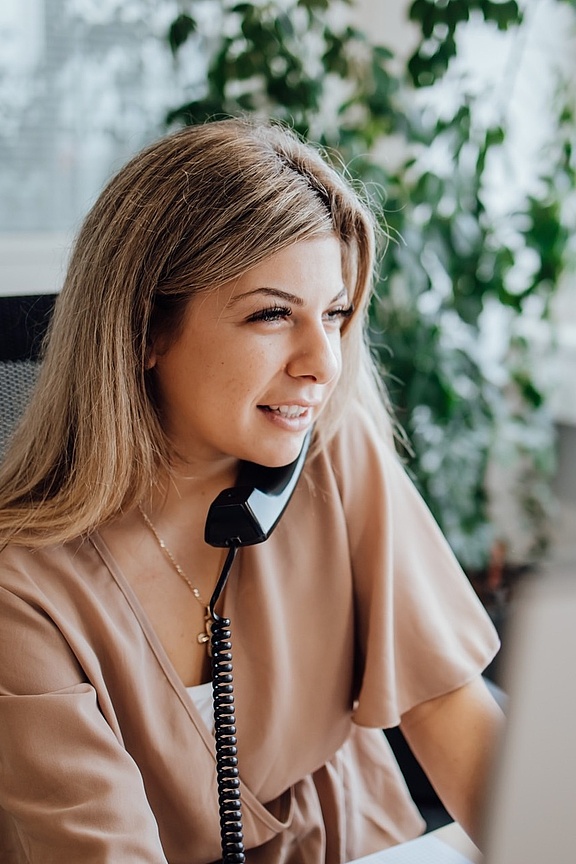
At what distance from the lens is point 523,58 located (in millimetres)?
2426

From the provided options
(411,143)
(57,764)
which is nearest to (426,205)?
(411,143)

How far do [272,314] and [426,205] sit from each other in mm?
981

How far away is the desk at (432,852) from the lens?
91 cm

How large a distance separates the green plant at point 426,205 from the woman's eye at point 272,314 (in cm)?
82

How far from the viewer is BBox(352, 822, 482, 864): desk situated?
906 mm

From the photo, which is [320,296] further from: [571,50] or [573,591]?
[571,50]

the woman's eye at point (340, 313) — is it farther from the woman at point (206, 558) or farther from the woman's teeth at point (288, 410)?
the woman's teeth at point (288, 410)

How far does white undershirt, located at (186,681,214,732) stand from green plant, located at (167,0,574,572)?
2.95 ft

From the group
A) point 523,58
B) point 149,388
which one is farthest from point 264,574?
point 523,58

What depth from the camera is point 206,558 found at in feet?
3.75

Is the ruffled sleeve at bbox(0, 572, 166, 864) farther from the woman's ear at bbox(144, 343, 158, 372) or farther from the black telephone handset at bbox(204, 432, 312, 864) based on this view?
the woman's ear at bbox(144, 343, 158, 372)

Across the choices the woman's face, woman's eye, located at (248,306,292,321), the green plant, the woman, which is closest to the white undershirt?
the woman

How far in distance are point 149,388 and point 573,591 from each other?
0.79 m

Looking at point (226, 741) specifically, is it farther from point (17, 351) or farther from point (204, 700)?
point (17, 351)
